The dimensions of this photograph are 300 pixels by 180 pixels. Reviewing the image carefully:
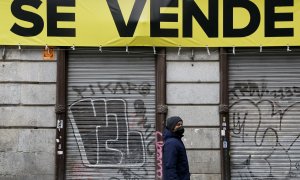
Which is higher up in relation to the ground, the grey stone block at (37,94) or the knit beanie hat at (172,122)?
the grey stone block at (37,94)

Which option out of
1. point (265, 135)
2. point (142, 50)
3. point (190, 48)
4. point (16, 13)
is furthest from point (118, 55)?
point (265, 135)

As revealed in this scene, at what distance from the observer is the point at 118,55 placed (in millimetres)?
9781

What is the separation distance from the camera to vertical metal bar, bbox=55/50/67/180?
31.1 feet

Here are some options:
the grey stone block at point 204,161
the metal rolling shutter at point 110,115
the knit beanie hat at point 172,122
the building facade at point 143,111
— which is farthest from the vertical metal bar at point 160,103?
the knit beanie hat at point 172,122

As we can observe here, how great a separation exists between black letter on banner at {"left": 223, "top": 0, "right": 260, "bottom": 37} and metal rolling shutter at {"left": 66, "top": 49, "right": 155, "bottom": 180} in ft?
5.41

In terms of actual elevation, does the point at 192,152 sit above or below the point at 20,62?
below

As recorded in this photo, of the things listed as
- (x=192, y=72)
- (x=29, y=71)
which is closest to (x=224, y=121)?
(x=192, y=72)

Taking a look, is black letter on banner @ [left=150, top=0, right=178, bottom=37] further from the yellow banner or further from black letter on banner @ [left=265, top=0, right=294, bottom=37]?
black letter on banner @ [left=265, top=0, right=294, bottom=37]

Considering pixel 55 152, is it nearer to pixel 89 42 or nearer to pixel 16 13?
pixel 89 42

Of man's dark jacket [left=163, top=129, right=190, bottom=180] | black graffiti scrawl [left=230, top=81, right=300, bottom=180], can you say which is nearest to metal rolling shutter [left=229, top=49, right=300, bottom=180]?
black graffiti scrawl [left=230, top=81, right=300, bottom=180]

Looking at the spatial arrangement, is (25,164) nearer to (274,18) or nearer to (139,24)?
(139,24)

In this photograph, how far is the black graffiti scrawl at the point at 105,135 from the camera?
9.62 meters

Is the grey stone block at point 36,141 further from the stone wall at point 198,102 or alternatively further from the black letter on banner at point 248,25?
the black letter on banner at point 248,25

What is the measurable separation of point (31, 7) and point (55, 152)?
298 centimetres
